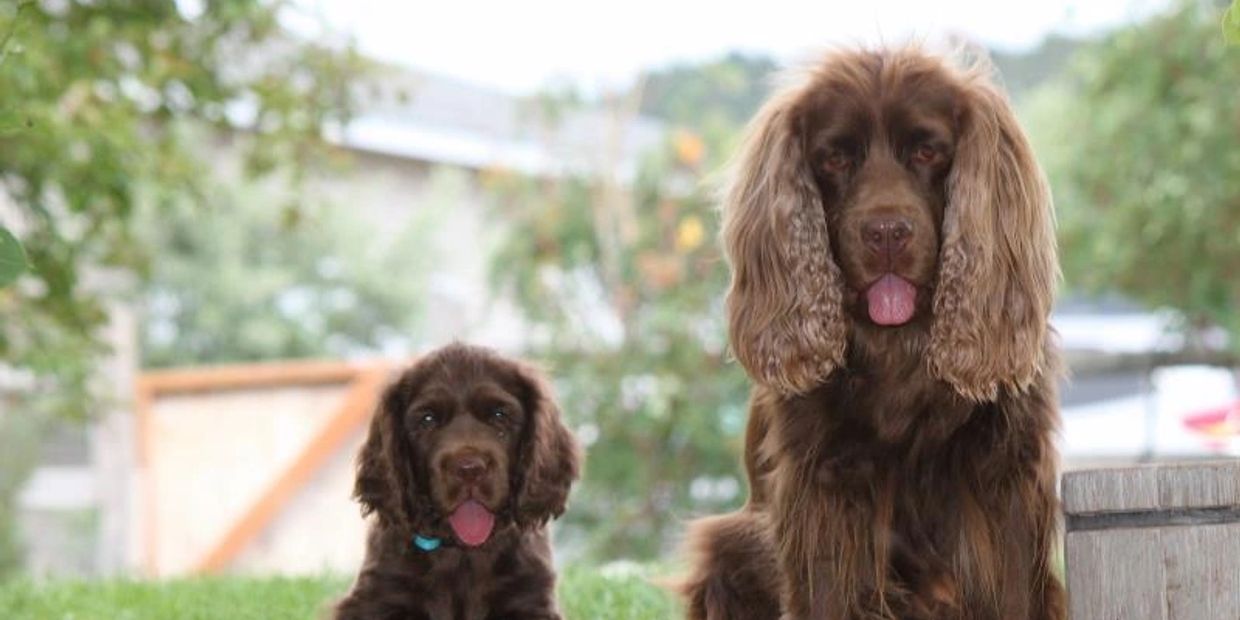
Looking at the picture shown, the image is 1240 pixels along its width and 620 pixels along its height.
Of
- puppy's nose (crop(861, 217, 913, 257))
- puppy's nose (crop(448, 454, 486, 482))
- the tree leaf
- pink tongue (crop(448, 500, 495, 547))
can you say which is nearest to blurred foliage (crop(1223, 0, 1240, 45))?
puppy's nose (crop(861, 217, 913, 257))

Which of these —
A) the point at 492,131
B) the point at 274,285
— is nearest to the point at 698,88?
the point at 492,131

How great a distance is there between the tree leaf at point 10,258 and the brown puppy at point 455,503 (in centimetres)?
135

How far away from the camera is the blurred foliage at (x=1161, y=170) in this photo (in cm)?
1395

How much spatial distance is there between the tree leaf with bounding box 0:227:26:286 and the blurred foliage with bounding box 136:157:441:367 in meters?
17.0

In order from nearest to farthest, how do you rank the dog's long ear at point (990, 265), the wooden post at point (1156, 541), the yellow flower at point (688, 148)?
the wooden post at point (1156, 541), the dog's long ear at point (990, 265), the yellow flower at point (688, 148)

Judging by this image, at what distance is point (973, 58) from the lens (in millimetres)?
4648

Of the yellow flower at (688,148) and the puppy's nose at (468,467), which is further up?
the yellow flower at (688,148)

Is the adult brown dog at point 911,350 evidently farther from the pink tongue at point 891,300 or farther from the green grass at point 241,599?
the green grass at point 241,599

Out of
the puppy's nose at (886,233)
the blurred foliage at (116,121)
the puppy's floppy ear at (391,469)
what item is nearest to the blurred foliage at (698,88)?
the blurred foliage at (116,121)

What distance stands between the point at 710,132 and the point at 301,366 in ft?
12.9

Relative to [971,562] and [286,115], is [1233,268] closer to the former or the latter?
[286,115]

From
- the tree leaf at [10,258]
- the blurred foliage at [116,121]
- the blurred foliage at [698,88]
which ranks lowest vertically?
the tree leaf at [10,258]

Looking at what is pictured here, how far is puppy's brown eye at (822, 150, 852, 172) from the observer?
4.39 meters

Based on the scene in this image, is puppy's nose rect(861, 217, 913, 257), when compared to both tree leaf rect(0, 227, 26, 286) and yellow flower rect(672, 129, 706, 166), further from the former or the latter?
yellow flower rect(672, 129, 706, 166)
